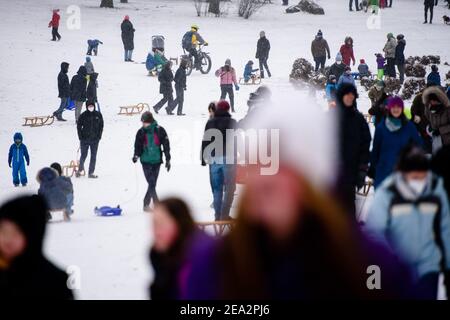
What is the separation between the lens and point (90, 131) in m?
14.8

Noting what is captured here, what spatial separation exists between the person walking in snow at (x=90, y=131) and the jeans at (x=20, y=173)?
2.89 feet

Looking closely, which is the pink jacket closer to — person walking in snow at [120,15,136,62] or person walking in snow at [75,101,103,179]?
person walking in snow at [75,101,103,179]

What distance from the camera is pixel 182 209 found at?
4285 mm

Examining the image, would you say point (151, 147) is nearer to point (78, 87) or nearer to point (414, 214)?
point (414, 214)

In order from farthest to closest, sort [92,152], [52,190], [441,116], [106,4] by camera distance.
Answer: [106,4]
[92,152]
[52,190]
[441,116]

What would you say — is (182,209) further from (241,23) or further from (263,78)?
(241,23)

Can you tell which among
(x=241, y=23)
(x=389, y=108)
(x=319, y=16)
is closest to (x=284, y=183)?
(x=389, y=108)

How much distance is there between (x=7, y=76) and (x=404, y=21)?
62.5 feet

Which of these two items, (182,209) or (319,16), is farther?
(319,16)

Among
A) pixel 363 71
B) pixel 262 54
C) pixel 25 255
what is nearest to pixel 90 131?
pixel 25 255

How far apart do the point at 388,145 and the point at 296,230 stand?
5.49 metres

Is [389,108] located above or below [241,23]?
below

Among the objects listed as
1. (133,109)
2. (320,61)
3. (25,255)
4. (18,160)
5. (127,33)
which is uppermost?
(127,33)

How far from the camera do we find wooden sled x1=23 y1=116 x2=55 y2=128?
19.7 meters
